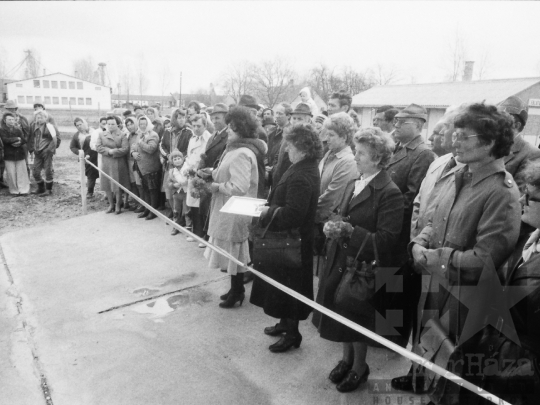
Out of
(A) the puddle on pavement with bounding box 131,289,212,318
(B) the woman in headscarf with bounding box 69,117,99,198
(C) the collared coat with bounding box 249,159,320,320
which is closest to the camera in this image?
(C) the collared coat with bounding box 249,159,320,320

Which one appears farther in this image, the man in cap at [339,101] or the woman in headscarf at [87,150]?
the woman in headscarf at [87,150]

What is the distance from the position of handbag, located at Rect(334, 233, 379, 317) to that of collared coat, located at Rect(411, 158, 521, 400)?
0.38m

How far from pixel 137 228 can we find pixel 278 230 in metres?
4.37

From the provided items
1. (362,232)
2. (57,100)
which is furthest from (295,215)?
(57,100)

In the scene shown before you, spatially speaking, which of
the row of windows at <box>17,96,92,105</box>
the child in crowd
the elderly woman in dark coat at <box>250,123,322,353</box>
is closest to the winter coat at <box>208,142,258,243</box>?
the elderly woman in dark coat at <box>250,123,322,353</box>

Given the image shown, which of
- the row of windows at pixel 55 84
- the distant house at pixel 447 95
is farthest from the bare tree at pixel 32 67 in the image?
the distant house at pixel 447 95

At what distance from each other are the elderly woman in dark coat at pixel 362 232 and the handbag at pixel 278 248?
1.04 ft

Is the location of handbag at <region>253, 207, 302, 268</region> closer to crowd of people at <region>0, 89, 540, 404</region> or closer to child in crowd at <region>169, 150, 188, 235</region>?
crowd of people at <region>0, 89, 540, 404</region>

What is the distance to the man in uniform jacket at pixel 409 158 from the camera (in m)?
3.55

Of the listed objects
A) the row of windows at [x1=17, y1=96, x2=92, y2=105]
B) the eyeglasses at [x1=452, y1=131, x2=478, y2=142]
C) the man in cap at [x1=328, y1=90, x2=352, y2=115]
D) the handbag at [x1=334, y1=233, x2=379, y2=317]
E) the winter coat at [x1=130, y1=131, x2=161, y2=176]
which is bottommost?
the handbag at [x1=334, y1=233, x2=379, y2=317]

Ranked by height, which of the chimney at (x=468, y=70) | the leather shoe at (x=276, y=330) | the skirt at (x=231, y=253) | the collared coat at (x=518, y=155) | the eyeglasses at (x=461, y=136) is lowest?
the leather shoe at (x=276, y=330)

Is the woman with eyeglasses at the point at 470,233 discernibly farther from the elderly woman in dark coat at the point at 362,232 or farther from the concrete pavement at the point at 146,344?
the concrete pavement at the point at 146,344

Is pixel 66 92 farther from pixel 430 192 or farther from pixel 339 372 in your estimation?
pixel 430 192

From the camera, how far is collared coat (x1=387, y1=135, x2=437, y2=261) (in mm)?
3547
